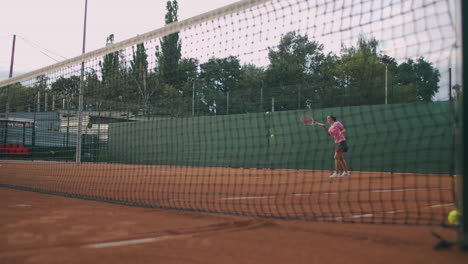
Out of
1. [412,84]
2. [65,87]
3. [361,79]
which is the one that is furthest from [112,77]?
[412,84]

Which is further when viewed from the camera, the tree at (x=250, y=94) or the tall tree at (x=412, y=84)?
the tree at (x=250, y=94)

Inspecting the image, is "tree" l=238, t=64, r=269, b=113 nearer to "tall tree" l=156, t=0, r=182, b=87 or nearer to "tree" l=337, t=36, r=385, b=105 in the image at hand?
"tree" l=337, t=36, r=385, b=105

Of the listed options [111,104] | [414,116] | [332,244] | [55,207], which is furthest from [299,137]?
→ [332,244]

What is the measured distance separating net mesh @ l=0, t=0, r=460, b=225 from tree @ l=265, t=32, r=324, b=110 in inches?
2.3

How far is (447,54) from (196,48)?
2.96 m

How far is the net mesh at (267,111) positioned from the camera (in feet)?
11.9

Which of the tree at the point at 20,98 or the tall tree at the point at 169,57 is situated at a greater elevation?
the tall tree at the point at 169,57

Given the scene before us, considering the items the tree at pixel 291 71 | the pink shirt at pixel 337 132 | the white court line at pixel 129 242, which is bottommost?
the white court line at pixel 129 242

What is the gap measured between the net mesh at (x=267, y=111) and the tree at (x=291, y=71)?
0.06m

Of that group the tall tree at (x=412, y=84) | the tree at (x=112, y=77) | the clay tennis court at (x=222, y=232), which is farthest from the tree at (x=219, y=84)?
the clay tennis court at (x=222, y=232)

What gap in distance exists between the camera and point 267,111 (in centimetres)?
1340

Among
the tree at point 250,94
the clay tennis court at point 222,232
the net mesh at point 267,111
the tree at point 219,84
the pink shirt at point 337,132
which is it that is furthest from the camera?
the tree at point 250,94

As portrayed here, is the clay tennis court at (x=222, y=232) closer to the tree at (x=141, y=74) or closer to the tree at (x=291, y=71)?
the tree at (x=141, y=74)

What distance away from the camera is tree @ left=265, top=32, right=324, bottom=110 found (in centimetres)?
879
